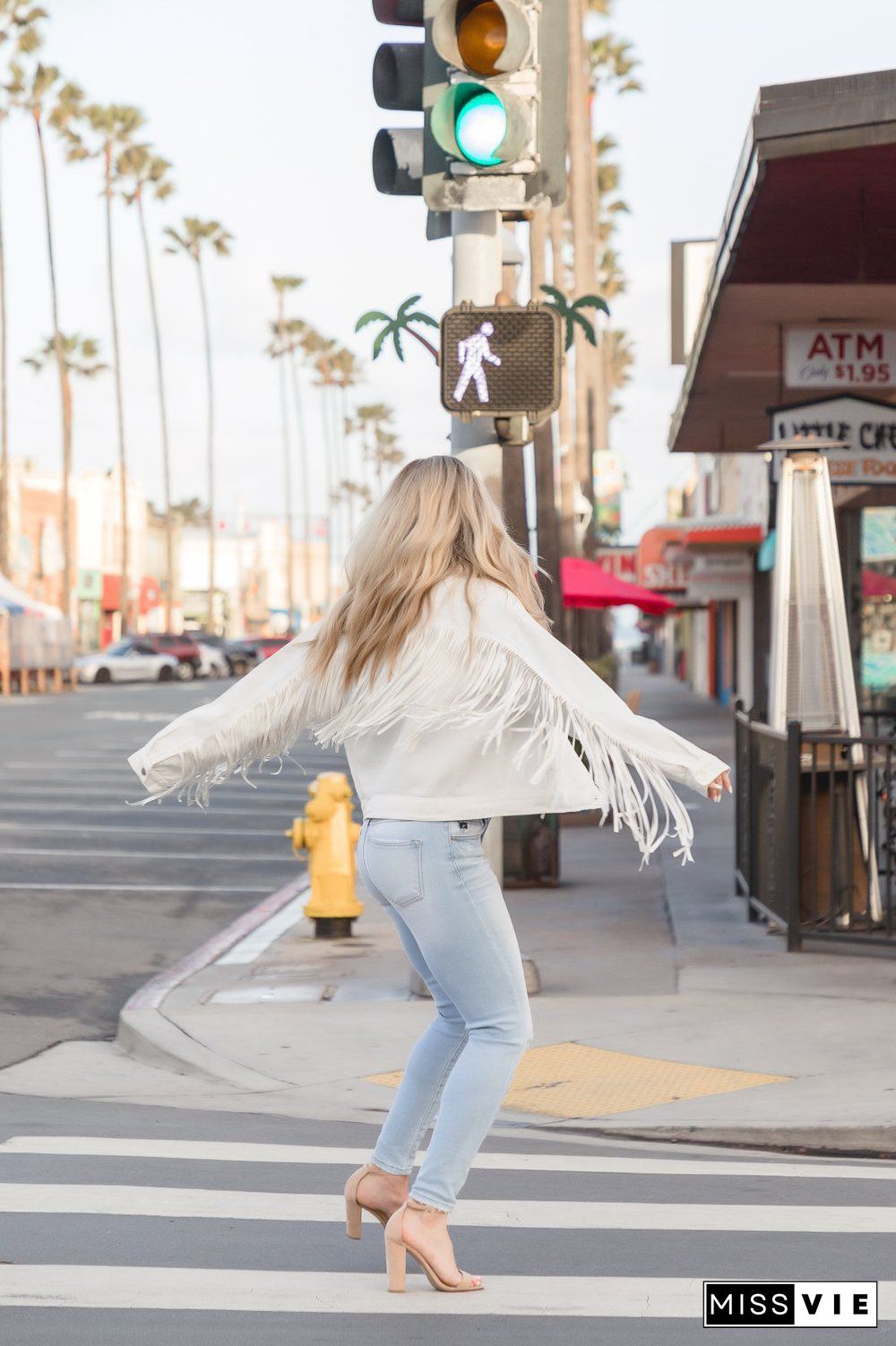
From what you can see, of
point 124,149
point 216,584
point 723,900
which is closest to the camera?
point 723,900

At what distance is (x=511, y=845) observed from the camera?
1300cm

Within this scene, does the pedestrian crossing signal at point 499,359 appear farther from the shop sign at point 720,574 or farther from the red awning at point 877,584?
the shop sign at point 720,574

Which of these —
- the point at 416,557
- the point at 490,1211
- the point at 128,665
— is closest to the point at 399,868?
the point at 416,557

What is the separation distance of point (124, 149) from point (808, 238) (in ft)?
212

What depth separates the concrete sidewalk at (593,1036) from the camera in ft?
21.6

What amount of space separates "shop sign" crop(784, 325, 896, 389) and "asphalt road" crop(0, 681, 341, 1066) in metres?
5.39

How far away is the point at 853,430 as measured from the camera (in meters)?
11.9

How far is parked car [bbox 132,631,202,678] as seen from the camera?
66.0m

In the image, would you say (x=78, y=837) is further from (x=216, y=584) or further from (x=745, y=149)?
(x=216, y=584)

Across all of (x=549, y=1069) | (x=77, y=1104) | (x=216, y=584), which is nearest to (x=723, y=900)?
(x=549, y=1069)

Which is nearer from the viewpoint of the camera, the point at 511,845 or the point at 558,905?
the point at 558,905

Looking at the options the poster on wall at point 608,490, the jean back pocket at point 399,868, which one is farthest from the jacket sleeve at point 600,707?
the poster on wall at point 608,490

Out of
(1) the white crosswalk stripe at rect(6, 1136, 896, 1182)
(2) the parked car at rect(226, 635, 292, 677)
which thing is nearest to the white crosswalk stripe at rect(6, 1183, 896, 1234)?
(1) the white crosswalk stripe at rect(6, 1136, 896, 1182)

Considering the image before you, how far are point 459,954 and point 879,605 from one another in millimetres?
16957
